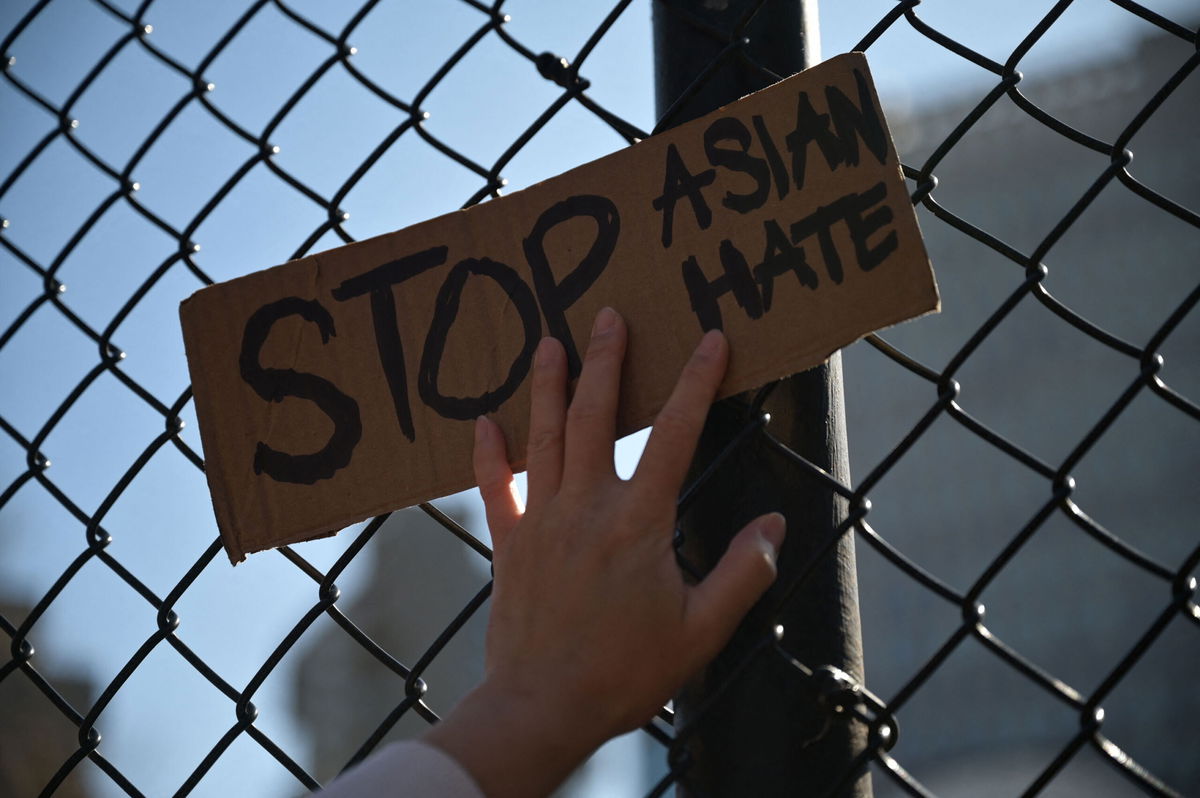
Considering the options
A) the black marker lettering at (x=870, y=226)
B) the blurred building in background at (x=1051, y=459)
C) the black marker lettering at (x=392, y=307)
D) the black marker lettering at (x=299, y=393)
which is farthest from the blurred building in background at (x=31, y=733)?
the blurred building in background at (x=1051, y=459)

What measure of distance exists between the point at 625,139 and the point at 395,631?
41.9m

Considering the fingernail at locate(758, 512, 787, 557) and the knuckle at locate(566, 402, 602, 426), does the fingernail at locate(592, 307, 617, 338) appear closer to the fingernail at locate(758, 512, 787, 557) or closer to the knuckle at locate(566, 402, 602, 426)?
the knuckle at locate(566, 402, 602, 426)

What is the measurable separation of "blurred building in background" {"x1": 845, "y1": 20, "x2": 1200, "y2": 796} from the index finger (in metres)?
A: 32.4

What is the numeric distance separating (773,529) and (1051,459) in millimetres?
36159

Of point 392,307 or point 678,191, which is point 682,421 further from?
point 392,307

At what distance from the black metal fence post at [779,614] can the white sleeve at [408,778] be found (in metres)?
0.25

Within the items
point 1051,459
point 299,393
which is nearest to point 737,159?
point 299,393

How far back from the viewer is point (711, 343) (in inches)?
32.0

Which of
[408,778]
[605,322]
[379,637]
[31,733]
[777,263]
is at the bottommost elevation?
[379,637]

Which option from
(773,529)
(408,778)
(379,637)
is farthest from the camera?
(379,637)

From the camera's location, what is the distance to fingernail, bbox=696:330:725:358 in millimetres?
810

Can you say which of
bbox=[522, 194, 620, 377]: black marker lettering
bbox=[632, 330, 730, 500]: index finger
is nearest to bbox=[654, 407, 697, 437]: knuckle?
bbox=[632, 330, 730, 500]: index finger

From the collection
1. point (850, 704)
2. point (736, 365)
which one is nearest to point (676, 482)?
point (736, 365)

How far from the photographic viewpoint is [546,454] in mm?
825
